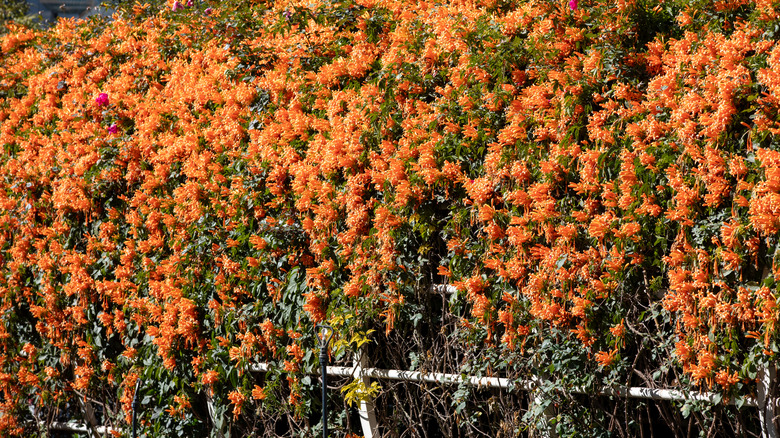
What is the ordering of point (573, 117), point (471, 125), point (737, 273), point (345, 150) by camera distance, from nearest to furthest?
point (737, 273), point (573, 117), point (471, 125), point (345, 150)

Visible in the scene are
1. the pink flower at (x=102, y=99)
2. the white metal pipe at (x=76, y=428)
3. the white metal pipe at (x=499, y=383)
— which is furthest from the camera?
the pink flower at (x=102, y=99)

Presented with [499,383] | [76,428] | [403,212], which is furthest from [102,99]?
[499,383]

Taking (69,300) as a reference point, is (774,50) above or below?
above

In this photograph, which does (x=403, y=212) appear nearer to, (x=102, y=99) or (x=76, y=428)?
(x=102, y=99)

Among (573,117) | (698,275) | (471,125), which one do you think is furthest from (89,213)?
(698,275)

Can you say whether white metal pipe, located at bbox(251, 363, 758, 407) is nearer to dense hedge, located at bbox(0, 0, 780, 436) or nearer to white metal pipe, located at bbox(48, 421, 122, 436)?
dense hedge, located at bbox(0, 0, 780, 436)

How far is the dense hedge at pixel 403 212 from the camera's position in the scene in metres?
2.92

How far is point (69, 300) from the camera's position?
19.0 feet

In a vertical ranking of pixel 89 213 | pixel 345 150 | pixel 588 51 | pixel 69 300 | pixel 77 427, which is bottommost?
pixel 77 427

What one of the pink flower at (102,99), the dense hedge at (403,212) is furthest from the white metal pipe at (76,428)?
the pink flower at (102,99)

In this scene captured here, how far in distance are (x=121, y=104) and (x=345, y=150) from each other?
272 cm

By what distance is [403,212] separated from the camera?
382 centimetres

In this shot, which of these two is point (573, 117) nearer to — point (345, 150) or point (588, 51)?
point (588, 51)

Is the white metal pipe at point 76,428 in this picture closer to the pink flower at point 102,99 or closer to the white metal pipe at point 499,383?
the white metal pipe at point 499,383
